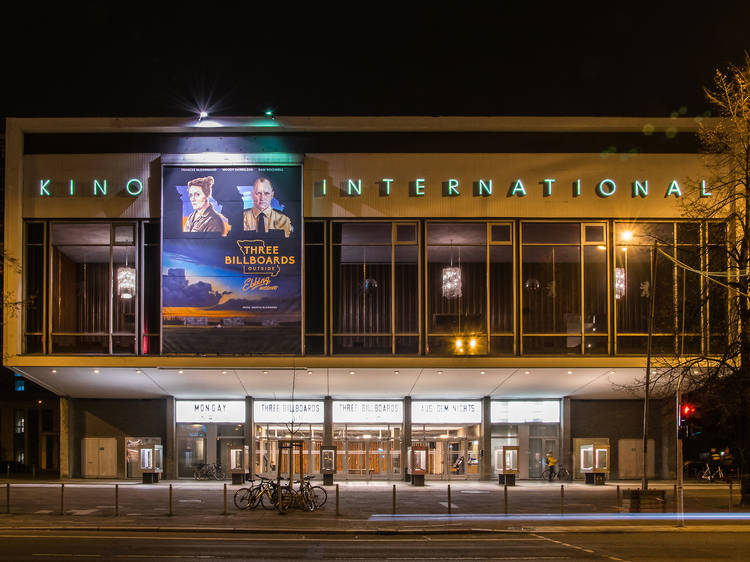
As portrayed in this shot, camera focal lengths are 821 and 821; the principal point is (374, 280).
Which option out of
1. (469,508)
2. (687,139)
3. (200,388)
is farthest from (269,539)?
(687,139)

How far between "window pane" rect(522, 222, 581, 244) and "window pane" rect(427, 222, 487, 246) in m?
1.93

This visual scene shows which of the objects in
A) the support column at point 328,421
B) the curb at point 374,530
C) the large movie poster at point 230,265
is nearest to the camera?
the curb at point 374,530

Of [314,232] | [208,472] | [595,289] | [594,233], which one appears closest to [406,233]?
[314,232]

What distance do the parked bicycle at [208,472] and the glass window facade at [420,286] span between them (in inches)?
298

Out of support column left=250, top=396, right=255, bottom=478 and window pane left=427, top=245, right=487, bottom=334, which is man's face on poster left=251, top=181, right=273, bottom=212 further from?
support column left=250, top=396, right=255, bottom=478

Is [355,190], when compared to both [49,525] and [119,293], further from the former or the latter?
[49,525]

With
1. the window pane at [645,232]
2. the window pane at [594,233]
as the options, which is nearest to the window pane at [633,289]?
the window pane at [645,232]

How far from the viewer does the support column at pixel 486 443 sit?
40.0 meters

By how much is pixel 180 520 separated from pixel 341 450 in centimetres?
1700

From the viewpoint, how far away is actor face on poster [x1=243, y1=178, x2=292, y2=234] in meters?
35.0

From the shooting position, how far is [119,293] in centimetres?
3575

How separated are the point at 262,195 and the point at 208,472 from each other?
14.1 meters

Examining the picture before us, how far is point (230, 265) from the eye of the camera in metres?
34.8

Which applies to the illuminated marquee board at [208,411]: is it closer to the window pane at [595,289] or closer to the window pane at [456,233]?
the window pane at [456,233]
